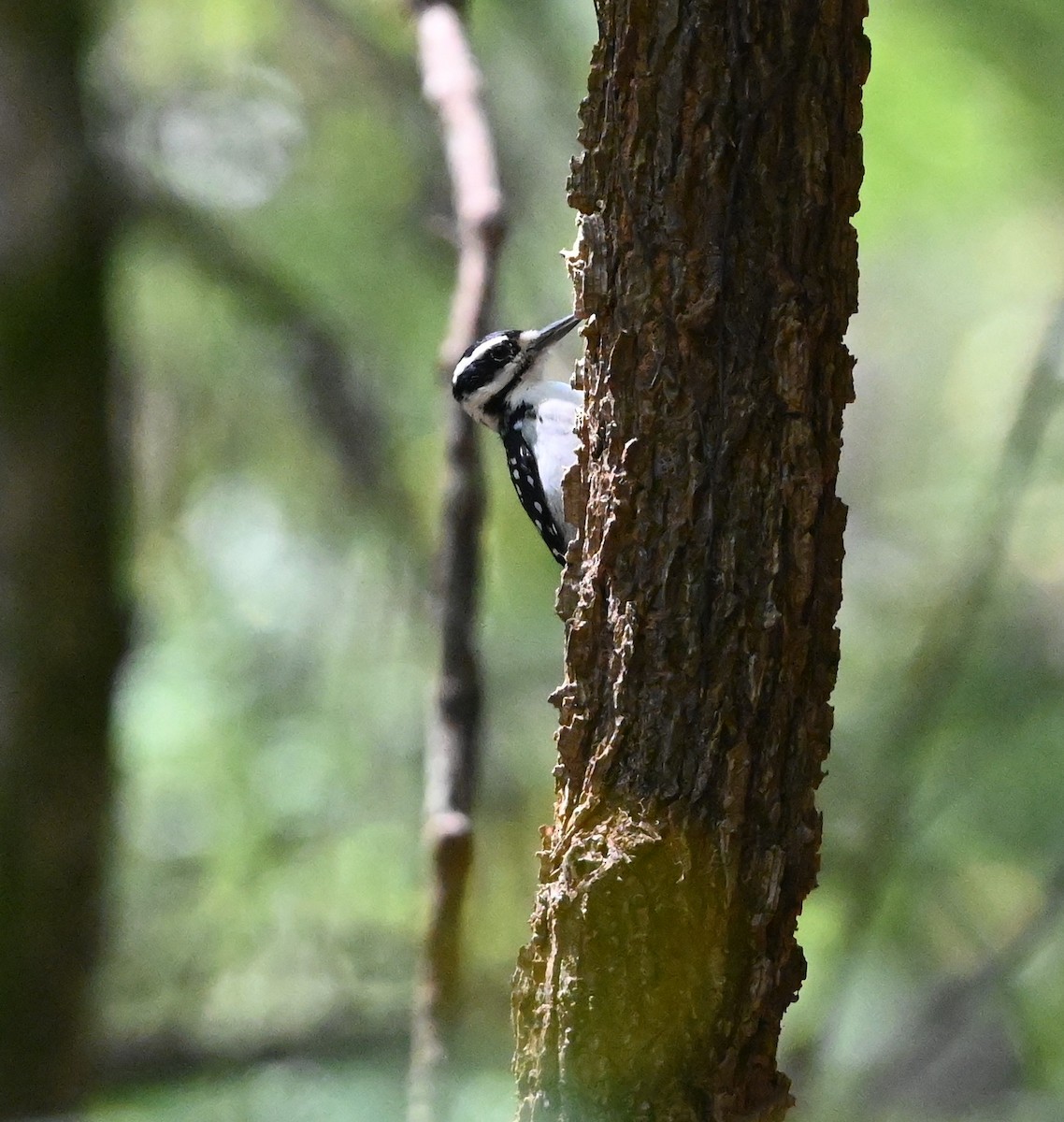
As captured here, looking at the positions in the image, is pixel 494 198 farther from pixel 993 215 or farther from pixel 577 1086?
pixel 993 215

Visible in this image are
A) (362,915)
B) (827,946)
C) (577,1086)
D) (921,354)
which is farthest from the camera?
(921,354)

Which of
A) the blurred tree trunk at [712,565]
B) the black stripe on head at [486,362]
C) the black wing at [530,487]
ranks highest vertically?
the black stripe on head at [486,362]

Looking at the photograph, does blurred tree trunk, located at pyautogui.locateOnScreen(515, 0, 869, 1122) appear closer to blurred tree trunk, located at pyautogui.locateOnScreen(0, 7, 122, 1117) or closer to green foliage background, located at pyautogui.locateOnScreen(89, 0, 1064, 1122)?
green foliage background, located at pyautogui.locateOnScreen(89, 0, 1064, 1122)

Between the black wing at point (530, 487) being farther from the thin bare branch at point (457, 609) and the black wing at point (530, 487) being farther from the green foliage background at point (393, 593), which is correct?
the green foliage background at point (393, 593)

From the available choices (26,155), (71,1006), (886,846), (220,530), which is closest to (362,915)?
(71,1006)

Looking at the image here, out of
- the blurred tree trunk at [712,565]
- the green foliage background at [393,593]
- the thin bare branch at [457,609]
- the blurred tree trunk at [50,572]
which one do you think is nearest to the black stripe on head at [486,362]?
the thin bare branch at [457,609]

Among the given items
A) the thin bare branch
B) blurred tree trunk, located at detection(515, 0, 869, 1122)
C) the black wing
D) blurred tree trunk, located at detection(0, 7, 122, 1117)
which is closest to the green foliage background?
blurred tree trunk, located at detection(0, 7, 122, 1117)
